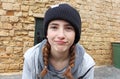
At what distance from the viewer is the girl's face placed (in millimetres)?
1766

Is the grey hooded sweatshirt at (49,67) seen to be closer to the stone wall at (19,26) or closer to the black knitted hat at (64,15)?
the black knitted hat at (64,15)

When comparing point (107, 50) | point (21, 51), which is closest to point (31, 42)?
point (21, 51)

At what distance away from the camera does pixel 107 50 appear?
877 cm

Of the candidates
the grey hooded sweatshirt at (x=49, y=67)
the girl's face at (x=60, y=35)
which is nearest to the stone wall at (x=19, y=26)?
the grey hooded sweatshirt at (x=49, y=67)

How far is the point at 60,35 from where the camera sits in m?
1.75

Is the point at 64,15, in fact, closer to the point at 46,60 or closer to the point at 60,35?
the point at 60,35

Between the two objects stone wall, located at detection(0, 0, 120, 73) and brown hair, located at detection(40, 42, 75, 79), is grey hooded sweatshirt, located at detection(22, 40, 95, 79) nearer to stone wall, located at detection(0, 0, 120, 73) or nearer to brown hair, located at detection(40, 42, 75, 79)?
brown hair, located at detection(40, 42, 75, 79)

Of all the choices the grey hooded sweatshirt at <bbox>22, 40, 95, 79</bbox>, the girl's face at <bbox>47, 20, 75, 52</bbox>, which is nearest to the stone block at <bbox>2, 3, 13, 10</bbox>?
the grey hooded sweatshirt at <bbox>22, 40, 95, 79</bbox>

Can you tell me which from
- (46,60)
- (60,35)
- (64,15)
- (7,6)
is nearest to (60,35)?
(60,35)

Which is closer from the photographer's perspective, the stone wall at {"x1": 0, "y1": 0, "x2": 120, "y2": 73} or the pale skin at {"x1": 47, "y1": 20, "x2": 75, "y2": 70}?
the pale skin at {"x1": 47, "y1": 20, "x2": 75, "y2": 70}

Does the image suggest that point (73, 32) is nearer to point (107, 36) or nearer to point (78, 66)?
point (78, 66)

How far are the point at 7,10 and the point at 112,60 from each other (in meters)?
4.18

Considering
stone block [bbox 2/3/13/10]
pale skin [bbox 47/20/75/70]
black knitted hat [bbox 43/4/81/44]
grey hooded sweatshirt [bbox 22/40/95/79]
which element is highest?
stone block [bbox 2/3/13/10]

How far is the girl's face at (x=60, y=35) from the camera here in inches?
69.5
